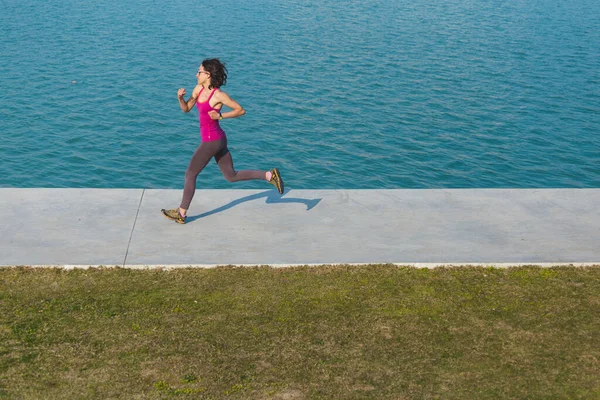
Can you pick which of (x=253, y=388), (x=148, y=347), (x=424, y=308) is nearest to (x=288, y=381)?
(x=253, y=388)

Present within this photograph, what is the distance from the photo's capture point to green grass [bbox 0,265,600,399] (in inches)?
240

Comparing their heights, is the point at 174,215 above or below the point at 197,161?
below

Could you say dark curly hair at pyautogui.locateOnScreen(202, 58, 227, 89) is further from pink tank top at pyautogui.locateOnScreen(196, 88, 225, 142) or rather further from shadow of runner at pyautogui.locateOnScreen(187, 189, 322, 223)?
shadow of runner at pyautogui.locateOnScreen(187, 189, 322, 223)

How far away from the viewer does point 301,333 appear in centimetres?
688

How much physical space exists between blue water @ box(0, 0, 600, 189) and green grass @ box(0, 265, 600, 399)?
22.0 ft

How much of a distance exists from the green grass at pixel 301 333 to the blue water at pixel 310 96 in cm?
672

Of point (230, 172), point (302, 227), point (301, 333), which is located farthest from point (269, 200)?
point (301, 333)

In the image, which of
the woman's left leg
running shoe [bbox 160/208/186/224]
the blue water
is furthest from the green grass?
the blue water

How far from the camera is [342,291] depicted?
25.2 ft

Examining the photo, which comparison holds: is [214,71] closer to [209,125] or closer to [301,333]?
[209,125]

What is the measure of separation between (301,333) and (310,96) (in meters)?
13.5

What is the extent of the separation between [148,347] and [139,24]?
23733mm

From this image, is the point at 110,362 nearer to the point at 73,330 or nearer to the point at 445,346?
the point at 73,330

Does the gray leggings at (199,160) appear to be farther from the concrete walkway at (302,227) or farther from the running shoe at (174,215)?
the concrete walkway at (302,227)
